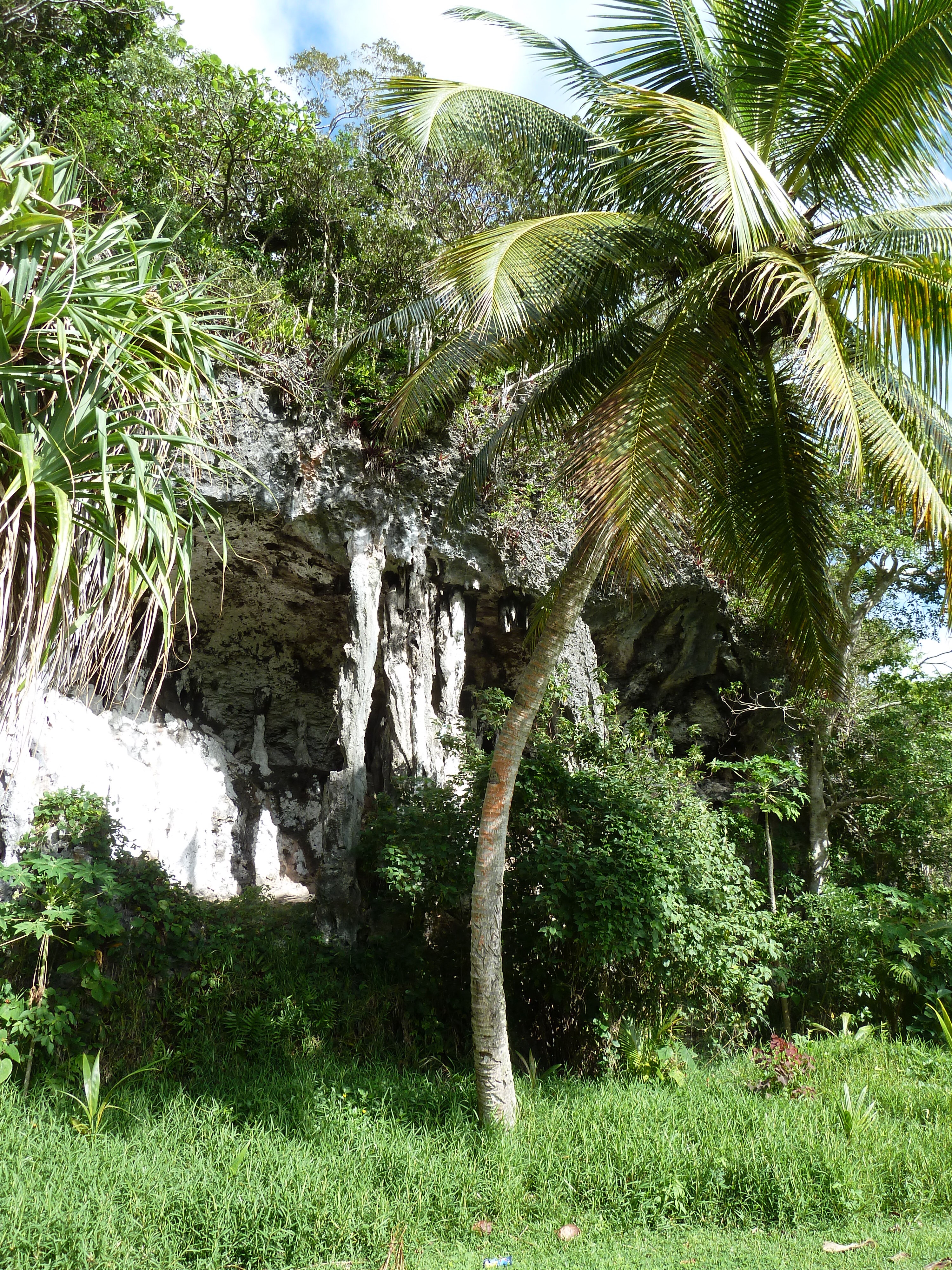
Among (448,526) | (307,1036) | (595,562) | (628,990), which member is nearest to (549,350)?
(595,562)

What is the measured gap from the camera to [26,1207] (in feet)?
14.1

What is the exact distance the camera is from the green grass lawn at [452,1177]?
14.3 feet

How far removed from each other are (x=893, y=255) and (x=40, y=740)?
8600 millimetres

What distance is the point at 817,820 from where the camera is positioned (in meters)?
11.5

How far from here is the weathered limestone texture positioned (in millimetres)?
9078

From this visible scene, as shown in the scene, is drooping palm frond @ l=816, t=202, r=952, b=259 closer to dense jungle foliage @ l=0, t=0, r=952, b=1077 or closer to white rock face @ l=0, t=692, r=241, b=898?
dense jungle foliage @ l=0, t=0, r=952, b=1077

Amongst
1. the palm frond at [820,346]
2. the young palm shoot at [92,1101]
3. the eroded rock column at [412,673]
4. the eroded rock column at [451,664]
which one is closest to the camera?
the palm frond at [820,346]

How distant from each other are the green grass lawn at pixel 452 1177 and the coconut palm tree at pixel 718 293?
0.61 meters

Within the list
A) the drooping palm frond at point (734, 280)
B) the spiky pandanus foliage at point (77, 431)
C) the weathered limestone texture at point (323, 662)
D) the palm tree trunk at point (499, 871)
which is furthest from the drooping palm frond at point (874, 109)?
the weathered limestone texture at point (323, 662)

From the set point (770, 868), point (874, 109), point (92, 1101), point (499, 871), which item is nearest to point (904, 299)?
point (874, 109)

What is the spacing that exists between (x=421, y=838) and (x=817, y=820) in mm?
6475

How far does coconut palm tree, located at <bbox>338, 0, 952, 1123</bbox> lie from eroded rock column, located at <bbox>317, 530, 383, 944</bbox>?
2.92 meters

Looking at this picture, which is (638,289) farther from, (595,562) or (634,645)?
(634,645)

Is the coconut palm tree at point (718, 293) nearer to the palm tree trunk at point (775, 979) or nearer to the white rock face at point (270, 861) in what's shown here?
the palm tree trunk at point (775, 979)
